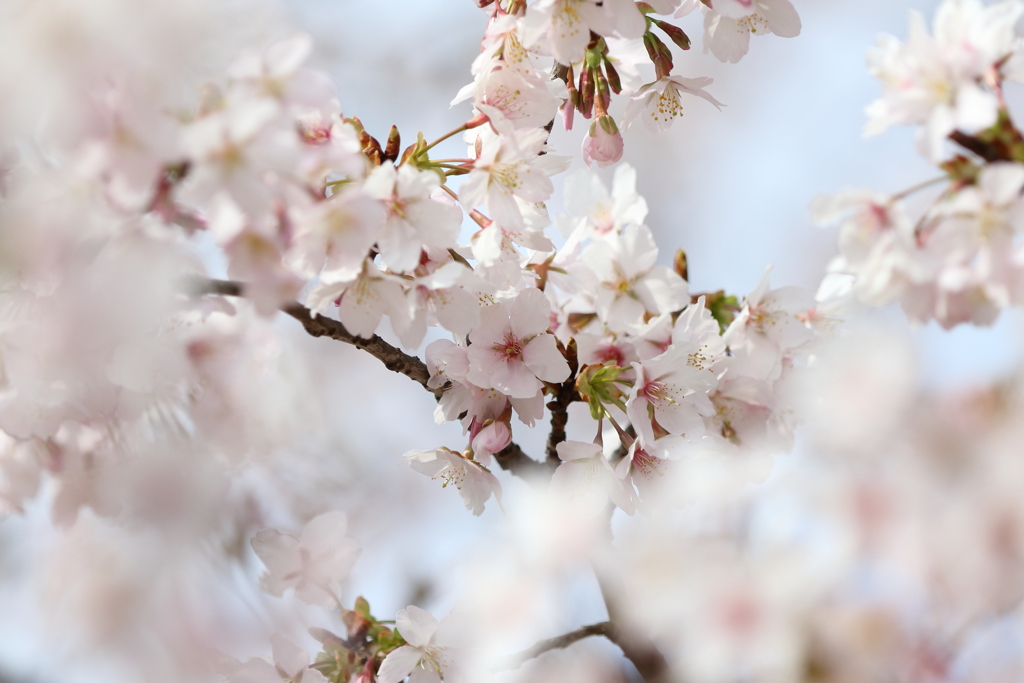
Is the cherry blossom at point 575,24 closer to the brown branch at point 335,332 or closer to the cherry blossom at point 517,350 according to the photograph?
the cherry blossom at point 517,350

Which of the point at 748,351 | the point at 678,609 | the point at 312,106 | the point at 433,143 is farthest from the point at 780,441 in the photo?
the point at 312,106

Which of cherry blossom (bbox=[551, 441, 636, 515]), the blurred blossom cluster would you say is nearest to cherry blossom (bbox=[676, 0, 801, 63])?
the blurred blossom cluster

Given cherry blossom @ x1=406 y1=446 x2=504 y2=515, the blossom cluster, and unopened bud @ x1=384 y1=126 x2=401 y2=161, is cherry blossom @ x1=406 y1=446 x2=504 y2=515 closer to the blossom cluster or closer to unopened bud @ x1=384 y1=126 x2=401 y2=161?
unopened bud @ x1=384 y1=126 x2=401 y2=161

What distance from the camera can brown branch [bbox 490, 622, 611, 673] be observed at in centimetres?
105

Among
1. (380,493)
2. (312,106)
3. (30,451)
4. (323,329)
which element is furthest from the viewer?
(380,493)

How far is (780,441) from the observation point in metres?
1.15

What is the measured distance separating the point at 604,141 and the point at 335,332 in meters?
0.57

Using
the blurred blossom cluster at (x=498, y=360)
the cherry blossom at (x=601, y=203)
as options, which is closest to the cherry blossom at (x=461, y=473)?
the blurred blossom cluster at (x=498, y=360)

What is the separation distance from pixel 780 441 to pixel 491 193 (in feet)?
2.04

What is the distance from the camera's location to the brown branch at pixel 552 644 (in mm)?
1054

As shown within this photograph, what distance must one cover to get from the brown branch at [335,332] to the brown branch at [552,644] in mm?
417

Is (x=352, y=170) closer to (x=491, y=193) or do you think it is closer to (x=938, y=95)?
(x=491, y=193)

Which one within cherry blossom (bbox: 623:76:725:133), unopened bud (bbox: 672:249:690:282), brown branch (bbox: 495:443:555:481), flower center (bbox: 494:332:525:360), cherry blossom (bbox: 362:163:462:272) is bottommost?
brown branch (bbox: 495:443:555:481)

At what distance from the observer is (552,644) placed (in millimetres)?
1094
